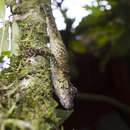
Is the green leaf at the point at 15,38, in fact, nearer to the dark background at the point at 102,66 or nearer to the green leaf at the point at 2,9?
the green leaf at the point at 2,9

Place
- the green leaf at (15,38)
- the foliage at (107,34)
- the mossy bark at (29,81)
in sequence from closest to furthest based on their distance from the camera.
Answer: the mossy bark at (29,81) < the green leaf at (15,38) < the foliage at (107,34)

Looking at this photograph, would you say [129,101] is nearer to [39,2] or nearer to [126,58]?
[126,58]

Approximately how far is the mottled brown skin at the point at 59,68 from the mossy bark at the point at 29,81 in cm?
2

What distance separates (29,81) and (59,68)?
0.50 ft

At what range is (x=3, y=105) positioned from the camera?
54cm

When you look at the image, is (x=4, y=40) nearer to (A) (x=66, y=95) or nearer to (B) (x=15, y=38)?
(B) (x=15, y=38)

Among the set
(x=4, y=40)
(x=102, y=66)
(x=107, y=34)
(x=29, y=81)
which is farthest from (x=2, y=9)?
(x=102, y=66)

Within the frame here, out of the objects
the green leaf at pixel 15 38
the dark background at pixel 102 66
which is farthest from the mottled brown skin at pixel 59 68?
the dark background at pixel 102 66

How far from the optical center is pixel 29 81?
0.68m

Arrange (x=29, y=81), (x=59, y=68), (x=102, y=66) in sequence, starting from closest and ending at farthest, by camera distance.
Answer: (x=29, y=81) < (x=59, y=68) < (x=102, y=66)

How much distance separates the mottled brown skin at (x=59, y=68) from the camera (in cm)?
76

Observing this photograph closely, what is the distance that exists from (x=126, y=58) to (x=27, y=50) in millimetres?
1720

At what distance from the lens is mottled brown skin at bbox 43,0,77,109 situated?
2.49 ft

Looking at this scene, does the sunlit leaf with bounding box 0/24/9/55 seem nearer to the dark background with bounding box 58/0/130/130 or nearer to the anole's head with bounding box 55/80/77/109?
the anole's head with bounding box 55/80/77/109
